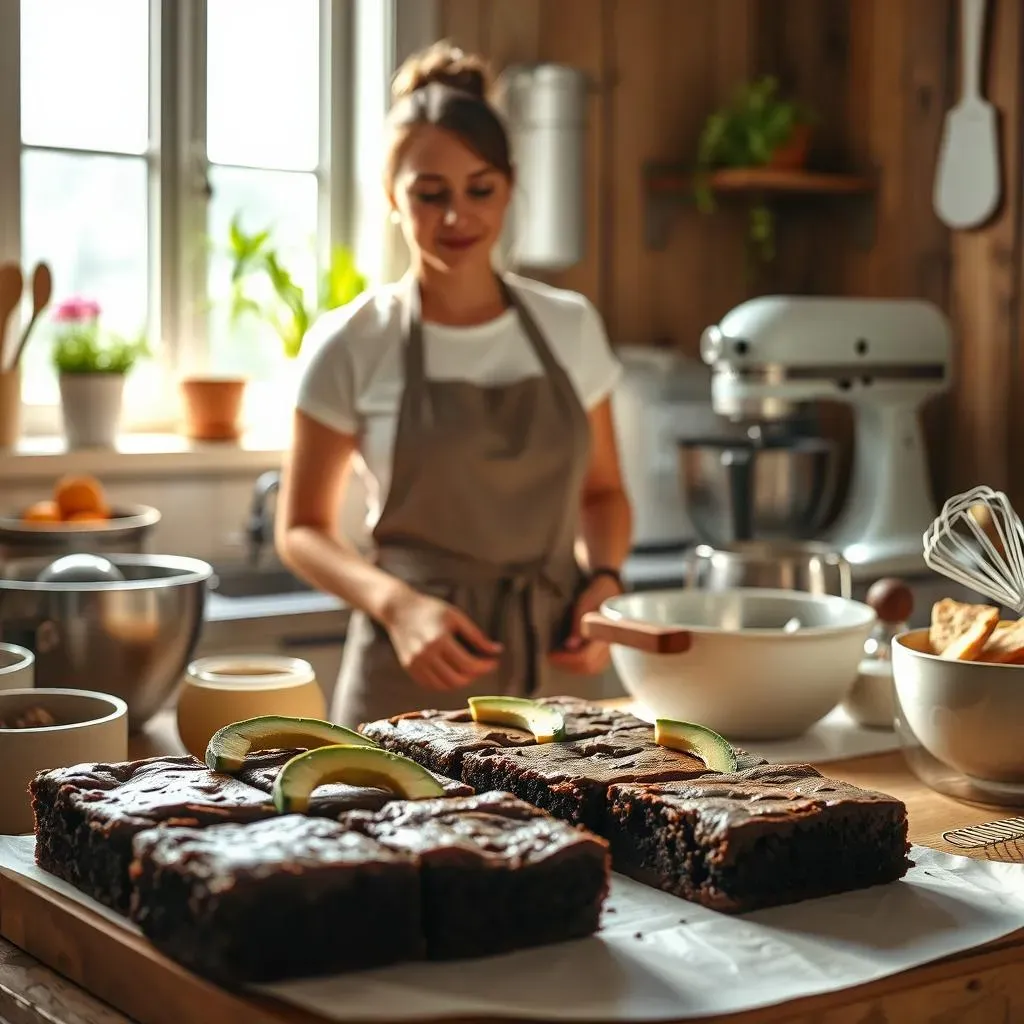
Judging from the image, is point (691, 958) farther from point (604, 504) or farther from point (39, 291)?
point (39, 291)

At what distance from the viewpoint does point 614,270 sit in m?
A: 3.36

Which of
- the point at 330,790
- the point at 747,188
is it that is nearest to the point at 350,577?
the point at 330,790

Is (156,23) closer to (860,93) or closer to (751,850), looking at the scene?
(860,93)

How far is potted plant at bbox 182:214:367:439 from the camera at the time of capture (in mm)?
2932

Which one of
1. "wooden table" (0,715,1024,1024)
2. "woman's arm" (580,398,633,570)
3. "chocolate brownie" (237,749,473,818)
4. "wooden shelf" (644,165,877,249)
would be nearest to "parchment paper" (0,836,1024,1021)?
"wooden table" (0,715,1024,1024)

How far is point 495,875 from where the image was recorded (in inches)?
31.8

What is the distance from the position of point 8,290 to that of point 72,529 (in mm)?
692

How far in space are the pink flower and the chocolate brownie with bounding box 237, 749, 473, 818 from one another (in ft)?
6.52

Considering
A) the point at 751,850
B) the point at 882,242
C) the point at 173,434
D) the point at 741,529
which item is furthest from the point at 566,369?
the point at 882,242

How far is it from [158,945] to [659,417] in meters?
2.36

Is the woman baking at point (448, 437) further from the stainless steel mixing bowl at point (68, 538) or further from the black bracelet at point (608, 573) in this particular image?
the stainless steel mixing bowl at point (68, 538)

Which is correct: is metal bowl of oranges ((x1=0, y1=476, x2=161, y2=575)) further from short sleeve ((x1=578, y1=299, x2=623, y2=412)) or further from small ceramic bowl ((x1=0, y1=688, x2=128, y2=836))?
small ceramic bowl ((x1=0, y1=688, x2=128, y2=836))

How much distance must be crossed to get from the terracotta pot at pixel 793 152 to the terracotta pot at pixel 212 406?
1.23 m

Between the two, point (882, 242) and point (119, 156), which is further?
point (882, 242)
